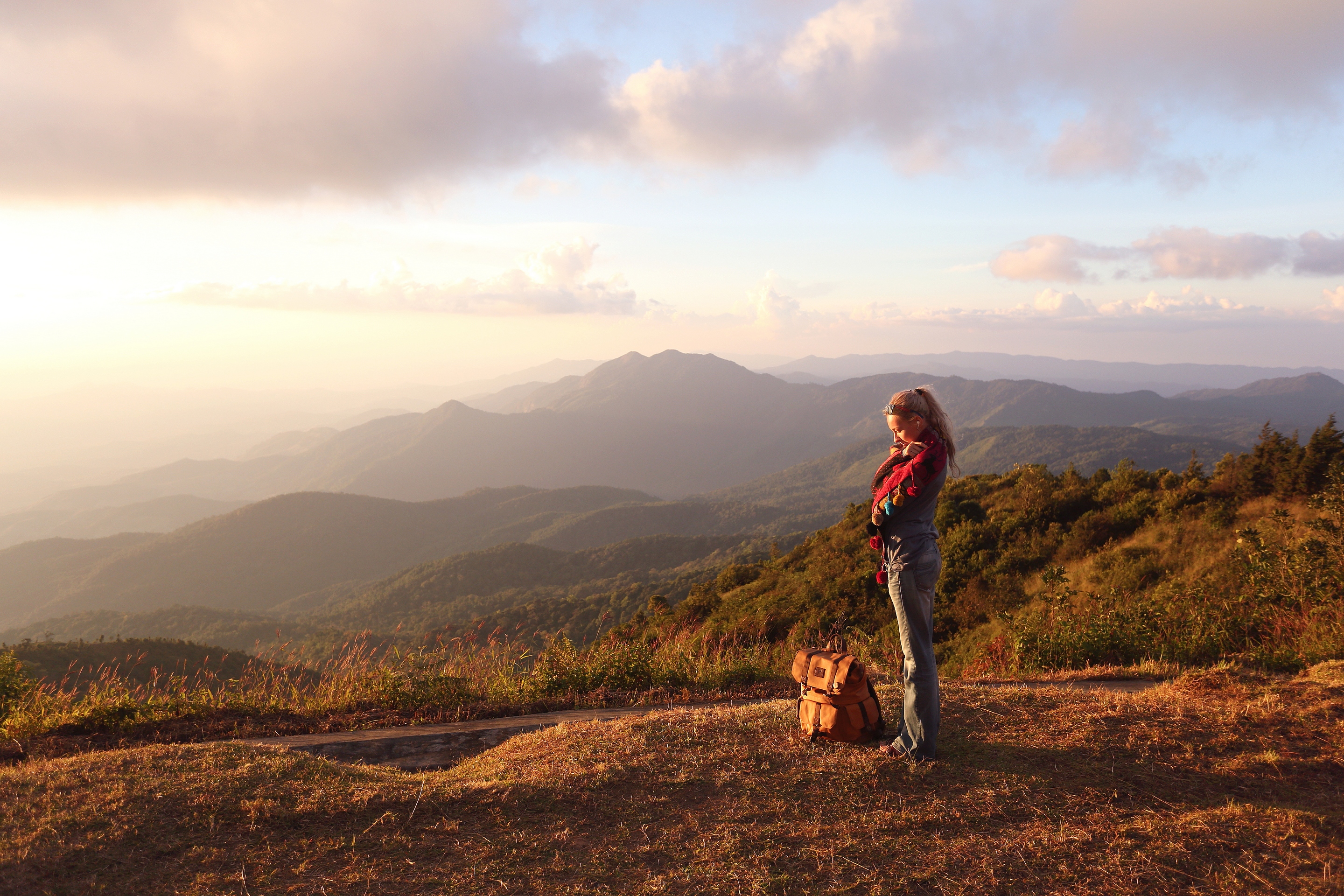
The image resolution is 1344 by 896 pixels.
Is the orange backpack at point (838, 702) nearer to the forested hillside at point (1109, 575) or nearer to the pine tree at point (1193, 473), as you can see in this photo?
the forested hillside at point (1109, 575)

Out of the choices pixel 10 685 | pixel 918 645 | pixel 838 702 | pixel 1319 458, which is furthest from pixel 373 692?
pixel 1319 458

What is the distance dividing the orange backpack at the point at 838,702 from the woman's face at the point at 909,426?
1.65 metres

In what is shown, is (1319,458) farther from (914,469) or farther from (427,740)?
(427,740)

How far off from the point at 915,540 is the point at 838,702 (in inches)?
53.4

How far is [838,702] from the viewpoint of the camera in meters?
4.57

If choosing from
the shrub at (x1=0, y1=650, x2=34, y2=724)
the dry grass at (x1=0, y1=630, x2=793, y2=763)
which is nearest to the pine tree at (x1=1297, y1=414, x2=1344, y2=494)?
the dry grass at (x1=0, y1=630, x2=793, y2=763)

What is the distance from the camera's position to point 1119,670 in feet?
22.1

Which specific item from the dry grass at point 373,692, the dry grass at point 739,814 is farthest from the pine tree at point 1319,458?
the dry grass at point 373,692

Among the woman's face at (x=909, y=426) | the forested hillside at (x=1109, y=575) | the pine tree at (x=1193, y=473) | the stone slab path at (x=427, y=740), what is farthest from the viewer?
the pine tree at (x=1193, y=473)

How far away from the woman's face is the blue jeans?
75 cm

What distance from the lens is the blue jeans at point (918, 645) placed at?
4.24 meters

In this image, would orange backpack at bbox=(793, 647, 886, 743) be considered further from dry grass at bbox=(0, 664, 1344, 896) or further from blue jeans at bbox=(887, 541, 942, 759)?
blue jeans at bbox=(887, 541, 942, 759)

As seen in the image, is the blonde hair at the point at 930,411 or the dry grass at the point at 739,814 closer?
the dry grass at the point at 739,814

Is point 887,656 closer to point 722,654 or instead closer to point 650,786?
point 722,654
